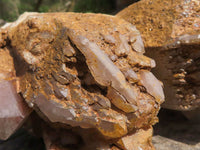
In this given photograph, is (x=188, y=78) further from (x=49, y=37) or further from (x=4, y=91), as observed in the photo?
(x=4, y=91)

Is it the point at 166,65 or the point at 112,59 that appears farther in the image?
the point at 166,65

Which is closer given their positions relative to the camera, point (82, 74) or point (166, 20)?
point (82, 74)

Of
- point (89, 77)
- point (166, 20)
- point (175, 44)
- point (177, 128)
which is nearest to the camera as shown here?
point (89, 77)

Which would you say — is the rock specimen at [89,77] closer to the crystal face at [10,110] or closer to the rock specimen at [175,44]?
the crystal face at [10,110]

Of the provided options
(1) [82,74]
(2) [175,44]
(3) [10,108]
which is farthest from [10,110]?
(2) [175,44]

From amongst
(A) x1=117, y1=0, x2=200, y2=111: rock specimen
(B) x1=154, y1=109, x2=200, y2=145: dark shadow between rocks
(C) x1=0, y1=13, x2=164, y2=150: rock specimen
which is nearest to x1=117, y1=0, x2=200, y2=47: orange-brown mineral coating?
(A) x1=117, y1=0, x2=200, y2=111: rock specimen

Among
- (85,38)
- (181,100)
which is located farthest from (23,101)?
(181,100)

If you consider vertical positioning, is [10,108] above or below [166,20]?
below

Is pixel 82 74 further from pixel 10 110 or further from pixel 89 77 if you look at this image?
pixel 10 110
